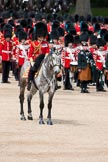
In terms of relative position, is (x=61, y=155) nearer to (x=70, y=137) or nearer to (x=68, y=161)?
(x=68, y=161)

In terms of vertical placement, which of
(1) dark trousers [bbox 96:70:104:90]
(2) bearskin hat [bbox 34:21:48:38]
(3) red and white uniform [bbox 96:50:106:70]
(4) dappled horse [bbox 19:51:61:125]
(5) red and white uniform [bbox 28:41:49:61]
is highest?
(2) bearskin hat [bbox 34:21:48:38]

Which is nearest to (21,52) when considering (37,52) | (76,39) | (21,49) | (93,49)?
(21,49)

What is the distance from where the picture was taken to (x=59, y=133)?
61.1 feet

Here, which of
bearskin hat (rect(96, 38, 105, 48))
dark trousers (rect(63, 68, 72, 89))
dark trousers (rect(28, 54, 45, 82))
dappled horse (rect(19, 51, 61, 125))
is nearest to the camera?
dappled horse (rect(19, 51, 61, 125))

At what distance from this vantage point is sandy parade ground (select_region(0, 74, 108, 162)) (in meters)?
16.0

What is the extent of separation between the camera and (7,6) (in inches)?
2493

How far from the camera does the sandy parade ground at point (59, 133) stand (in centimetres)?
1598

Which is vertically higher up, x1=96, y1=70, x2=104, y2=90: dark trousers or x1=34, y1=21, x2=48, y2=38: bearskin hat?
x1=34, y1=21, x2=48, y2=38: bearskin hat

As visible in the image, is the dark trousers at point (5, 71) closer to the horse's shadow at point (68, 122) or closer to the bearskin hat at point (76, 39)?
the bearskin hat at point (76, 39)

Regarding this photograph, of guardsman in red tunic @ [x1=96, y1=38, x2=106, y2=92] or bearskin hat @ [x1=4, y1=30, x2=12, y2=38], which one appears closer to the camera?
guardsman in red tunic @ [x1=96, y1=38, x2=106, y2=92]

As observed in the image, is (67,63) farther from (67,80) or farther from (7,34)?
(7,34)

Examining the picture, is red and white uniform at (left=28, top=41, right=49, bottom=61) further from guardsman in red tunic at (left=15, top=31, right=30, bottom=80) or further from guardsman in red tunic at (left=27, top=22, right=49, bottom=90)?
guardsman in red tunic at (left=15, top=31, right=30, bottom=80)

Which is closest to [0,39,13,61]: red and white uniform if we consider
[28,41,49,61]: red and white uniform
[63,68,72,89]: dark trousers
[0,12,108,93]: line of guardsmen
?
[0,12,108,93]: line of guardsmen

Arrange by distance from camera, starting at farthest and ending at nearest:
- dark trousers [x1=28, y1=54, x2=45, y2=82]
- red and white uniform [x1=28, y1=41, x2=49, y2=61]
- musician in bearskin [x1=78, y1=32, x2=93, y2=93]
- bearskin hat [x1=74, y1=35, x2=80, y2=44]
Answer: bearskin hat [x1=74, y1=35, x2=80, y2=44]
musician in bearskin [x1=78, y1=32, x2=93, y2=93]
red and white uniform [x1=28, y1=41, x2=49, y2=61]
dark trousers [x1=28, y1=54, x2=45, y2=82]
